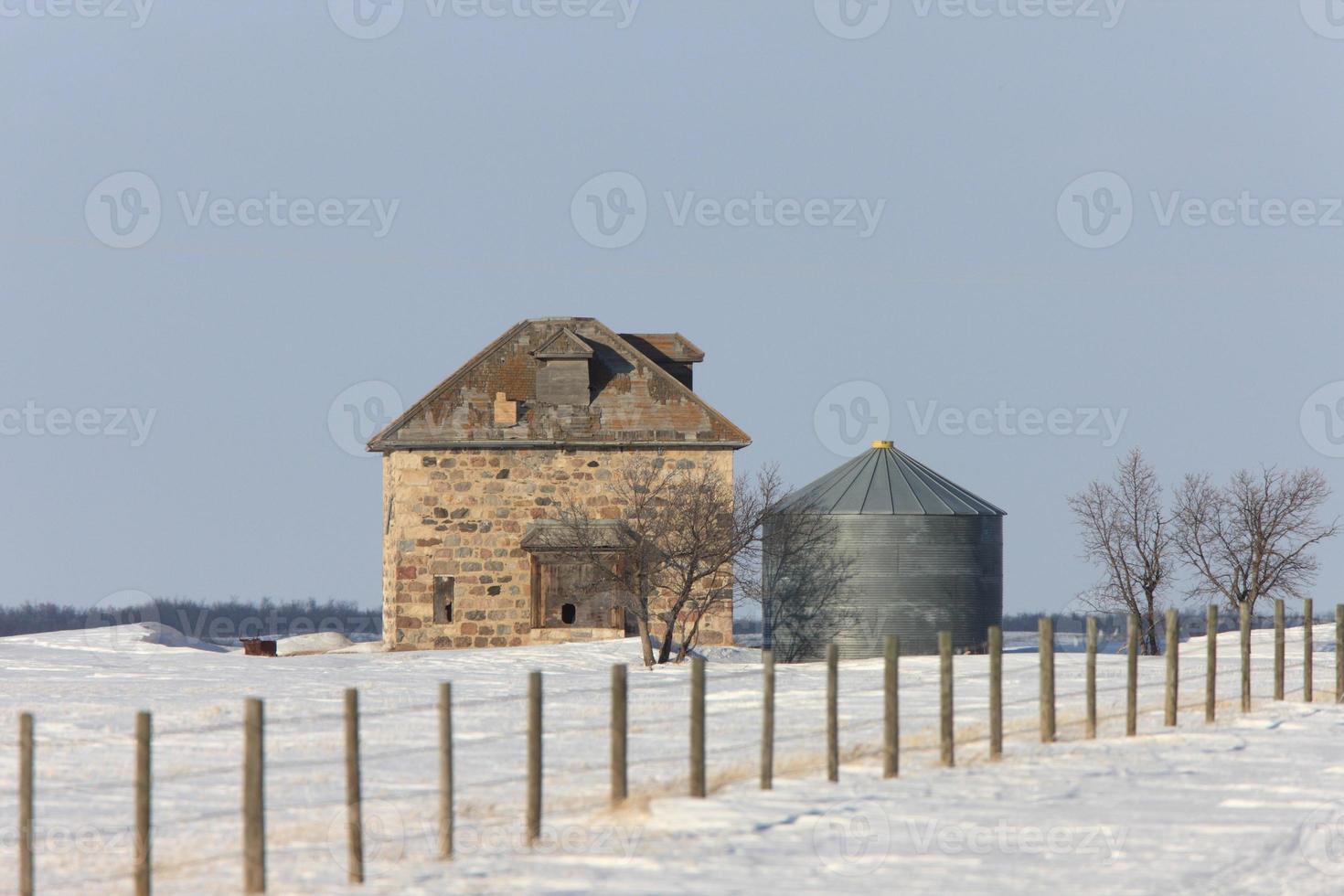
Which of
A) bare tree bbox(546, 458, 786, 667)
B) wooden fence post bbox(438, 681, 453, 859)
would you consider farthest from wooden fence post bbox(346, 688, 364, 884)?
bare tree bbox(546, 458, 786, 667)

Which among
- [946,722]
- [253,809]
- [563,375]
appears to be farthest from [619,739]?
[563,375]

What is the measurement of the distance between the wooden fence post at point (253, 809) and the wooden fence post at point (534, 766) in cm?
212

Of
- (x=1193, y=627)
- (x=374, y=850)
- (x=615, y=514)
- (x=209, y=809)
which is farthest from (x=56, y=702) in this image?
(x=1193, y=627)

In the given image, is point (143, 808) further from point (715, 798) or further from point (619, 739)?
point (715, 798)

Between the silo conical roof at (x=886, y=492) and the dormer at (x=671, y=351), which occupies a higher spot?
the dormer at (x=671, y=351)

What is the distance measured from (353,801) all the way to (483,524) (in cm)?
2474

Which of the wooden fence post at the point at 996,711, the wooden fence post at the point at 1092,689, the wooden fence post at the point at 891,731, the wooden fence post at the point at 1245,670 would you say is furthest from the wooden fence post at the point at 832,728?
the wooden fence post at the point at 1245,670

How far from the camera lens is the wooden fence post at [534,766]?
1334 centimetres

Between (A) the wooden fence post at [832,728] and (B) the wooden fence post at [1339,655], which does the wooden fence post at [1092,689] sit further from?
(B) the wooden fence post at [1339,655]

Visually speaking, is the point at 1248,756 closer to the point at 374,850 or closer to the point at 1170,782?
the point at 1170,782

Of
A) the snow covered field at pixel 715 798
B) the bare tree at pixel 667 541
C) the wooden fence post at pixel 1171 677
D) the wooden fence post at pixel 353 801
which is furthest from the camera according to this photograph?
the bare tree at pixel 667 541

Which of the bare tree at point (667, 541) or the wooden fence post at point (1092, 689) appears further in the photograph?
the bare tree at point (667, 541)

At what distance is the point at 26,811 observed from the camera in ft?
41.3

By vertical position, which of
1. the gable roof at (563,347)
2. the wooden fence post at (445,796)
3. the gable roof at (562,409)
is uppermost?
the gable roof at (563,347)
